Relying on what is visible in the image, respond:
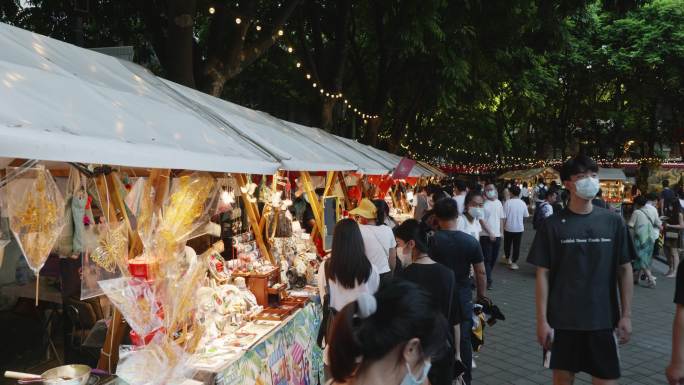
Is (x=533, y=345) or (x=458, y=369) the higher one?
(x=458, y=369)

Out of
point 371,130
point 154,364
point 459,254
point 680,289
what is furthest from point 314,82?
Result: point 680,289

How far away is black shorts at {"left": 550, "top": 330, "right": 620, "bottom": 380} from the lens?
3.34m

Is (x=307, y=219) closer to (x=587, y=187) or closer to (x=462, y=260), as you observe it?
(x=462, y=260)

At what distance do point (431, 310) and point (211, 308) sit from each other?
9.36ft

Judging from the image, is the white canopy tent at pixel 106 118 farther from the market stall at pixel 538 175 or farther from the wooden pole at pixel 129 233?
the market stall at pixel 538 175

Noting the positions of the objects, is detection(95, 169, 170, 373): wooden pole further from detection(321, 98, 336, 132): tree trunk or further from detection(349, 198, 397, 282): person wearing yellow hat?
detection(321, 98, 336, 132): tree trunk

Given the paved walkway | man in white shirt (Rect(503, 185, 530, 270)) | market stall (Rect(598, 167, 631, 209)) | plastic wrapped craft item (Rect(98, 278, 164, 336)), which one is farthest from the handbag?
market stall (Rect(598, 167, 631, 209))

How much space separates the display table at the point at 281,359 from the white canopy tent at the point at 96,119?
143 cm

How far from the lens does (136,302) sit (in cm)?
303

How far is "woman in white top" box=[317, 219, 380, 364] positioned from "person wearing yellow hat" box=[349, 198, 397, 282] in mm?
1047

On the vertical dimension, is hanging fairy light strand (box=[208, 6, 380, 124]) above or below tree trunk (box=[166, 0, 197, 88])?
above

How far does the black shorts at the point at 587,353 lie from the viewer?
334 centimetres

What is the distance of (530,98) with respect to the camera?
797 inches

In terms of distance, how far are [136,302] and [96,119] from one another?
3.89ft
